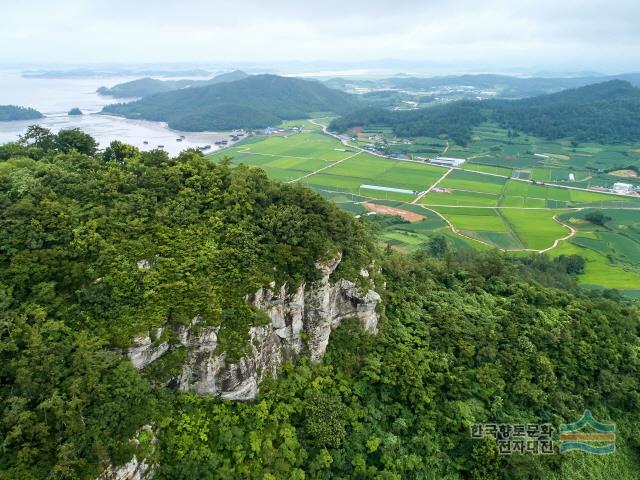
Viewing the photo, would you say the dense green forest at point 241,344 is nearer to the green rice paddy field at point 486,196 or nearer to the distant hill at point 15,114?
the green rice paddy field at point 486,196

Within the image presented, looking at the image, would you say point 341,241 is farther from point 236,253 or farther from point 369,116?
point 369,116

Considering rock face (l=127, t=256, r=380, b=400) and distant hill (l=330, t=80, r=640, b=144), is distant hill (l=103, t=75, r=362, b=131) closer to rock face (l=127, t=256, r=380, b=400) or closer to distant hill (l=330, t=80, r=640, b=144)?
distant hill (l=330, t=80, r=640, b=144)

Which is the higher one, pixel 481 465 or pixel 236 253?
pixel 236 253

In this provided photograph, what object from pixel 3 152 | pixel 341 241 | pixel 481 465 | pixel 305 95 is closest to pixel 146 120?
pixel 305 95

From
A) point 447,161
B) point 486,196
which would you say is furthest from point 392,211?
point 447,161

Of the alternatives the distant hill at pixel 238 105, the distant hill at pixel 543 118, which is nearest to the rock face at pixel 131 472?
the distant hill at pixel 543 118
